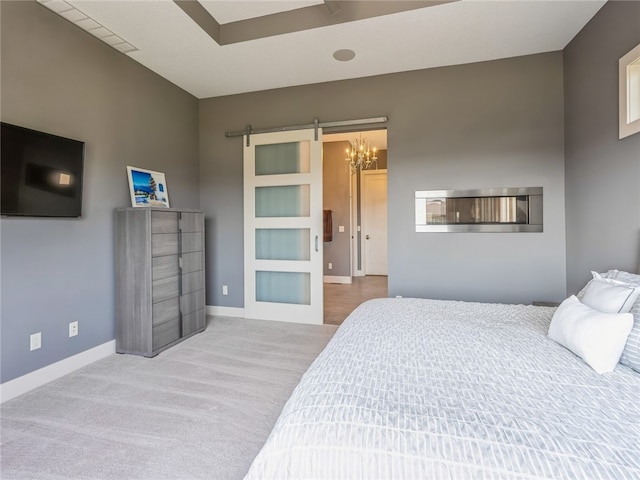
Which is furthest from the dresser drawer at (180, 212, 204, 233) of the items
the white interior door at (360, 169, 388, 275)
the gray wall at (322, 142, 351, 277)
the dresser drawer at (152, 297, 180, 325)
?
the white interior door at (360, 169, 388, 275)

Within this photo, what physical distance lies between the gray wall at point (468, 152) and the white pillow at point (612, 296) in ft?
5.71

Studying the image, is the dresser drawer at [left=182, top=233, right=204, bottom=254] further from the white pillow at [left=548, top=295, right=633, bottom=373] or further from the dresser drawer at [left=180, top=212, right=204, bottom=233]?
the white pillow at [left=548, top=295, right=633, bottom=373]

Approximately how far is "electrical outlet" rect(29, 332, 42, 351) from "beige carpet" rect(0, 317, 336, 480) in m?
0.30

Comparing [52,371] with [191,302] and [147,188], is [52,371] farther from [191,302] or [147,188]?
[147,188]

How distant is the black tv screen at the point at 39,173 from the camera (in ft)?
6.70

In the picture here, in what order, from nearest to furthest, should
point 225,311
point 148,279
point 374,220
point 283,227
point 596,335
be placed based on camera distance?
point 596,335
point 148,279
point 283,227
point 225,311
point 374,220

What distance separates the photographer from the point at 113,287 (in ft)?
9.49

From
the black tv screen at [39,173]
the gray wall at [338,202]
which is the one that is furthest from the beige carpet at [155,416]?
the gray wall at [338,202]

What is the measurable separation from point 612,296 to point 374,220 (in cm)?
610

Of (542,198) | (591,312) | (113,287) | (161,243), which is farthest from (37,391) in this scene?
(542,198)

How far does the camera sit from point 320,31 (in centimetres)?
262

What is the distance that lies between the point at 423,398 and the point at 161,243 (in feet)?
8.92

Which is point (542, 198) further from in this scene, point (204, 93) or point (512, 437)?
point (204, 93)

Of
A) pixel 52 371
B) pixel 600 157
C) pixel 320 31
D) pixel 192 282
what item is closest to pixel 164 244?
pixel 192 282
